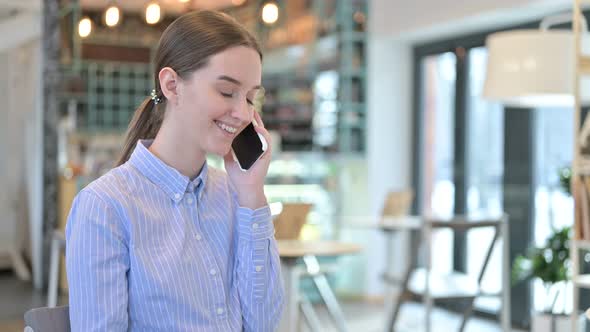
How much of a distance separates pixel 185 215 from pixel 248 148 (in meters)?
0.20

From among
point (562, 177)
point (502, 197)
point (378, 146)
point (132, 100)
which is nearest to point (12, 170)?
point (132, 100)

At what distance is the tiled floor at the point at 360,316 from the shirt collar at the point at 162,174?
14.0 feet

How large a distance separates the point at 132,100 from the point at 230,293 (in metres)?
8.66

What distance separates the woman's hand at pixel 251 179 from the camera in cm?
164

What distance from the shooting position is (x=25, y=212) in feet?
26.0

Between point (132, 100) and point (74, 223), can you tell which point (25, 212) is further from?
point (74, 223)

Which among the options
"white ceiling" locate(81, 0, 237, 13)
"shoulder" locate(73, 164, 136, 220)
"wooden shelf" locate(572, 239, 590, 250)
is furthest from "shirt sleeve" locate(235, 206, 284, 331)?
"white ceiling" locate(81, 0, 237, 13)

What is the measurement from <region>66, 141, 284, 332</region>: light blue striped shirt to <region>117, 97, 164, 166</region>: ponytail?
63mm

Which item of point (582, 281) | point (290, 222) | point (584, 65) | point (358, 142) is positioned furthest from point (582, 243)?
point (358, 142)

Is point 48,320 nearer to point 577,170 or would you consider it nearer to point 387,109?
point 577,170

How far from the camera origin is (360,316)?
6.44 metres

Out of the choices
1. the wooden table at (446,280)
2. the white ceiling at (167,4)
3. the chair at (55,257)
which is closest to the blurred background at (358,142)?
the white ceiling at (167,4)

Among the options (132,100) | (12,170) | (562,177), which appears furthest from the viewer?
(132,100)

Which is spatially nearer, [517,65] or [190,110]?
[190,110]
